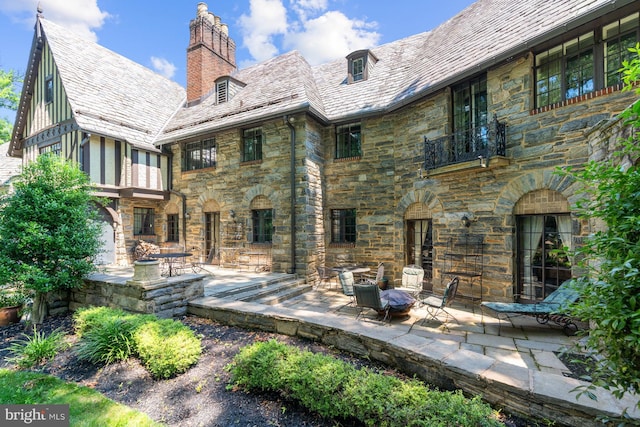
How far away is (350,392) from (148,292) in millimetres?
4365

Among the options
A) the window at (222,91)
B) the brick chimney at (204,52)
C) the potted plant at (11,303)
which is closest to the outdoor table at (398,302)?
the potted plant at (11,303)

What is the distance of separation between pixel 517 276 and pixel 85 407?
26.4 feet

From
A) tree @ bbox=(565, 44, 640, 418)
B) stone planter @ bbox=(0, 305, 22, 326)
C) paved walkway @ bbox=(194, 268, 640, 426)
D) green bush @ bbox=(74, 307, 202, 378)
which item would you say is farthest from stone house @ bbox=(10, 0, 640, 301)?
green bush @ bbox=(74, 307, 202, 378)

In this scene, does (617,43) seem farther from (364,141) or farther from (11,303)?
(11,303)

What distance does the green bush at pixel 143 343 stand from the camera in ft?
11.6

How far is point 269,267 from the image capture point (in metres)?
9.75

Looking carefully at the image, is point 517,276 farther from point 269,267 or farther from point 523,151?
point 269,267

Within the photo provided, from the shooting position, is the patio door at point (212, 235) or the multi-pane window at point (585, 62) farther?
the patio door at point (212, 235)

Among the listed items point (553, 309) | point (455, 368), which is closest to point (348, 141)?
point (553, 309)

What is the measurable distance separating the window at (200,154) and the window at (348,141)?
5068 mm

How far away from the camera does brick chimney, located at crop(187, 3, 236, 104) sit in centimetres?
1294

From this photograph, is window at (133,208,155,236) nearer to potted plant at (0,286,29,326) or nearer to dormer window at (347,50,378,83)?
potted plant at (0,286,29,326)

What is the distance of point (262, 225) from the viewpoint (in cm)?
1028

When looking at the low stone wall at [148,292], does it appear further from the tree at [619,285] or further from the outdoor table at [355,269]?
the tree at [619,285]
